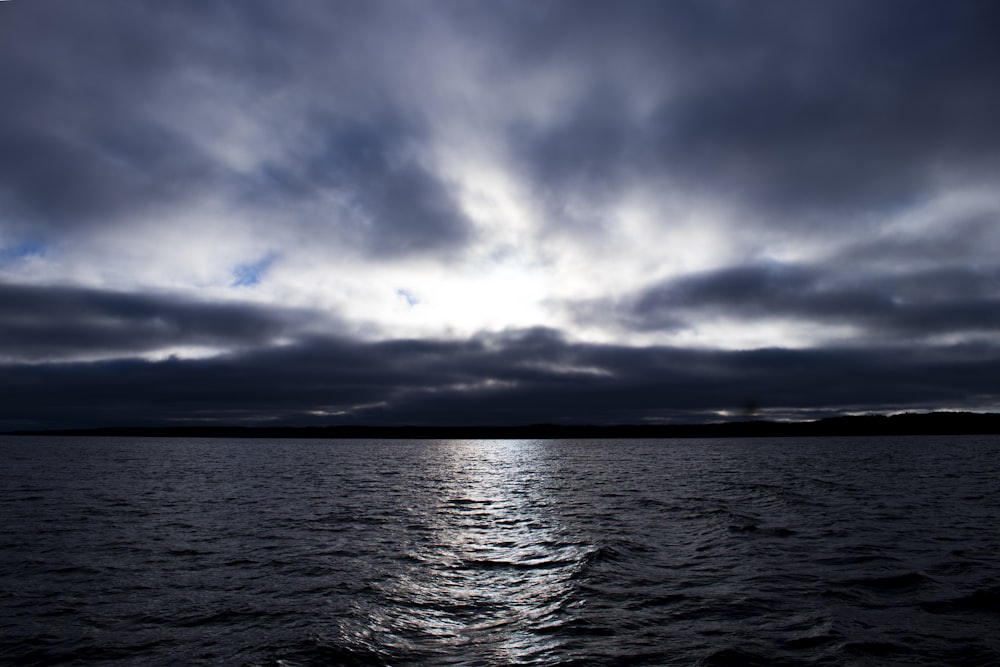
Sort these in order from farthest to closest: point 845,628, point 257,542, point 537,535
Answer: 1. point 537,535
2. point 257,542
3. point 845,628

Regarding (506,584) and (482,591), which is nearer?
(482,591)

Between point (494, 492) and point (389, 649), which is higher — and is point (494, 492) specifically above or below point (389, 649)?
below

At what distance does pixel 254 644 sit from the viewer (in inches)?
501

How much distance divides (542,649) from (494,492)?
3876cm

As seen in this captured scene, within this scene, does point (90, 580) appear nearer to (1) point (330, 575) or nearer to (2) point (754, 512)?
(1) point (330, 575)

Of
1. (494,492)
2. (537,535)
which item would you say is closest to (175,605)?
(537,535)

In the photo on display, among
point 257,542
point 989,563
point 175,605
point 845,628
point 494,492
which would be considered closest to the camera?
point 845,628

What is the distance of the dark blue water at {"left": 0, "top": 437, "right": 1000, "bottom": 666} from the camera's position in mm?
12312

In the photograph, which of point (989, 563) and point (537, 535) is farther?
point (537, 535)

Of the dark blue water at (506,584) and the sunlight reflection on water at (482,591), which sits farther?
the sunlight reflection on water at (482,591)

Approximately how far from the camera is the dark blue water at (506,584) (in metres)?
12.3

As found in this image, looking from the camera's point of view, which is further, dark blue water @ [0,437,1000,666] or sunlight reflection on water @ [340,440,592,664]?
sunlight reflection on water @ [340,440,592,664]

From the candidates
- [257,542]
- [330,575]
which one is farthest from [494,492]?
[330,575]

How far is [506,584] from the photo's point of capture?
58.1 ft
